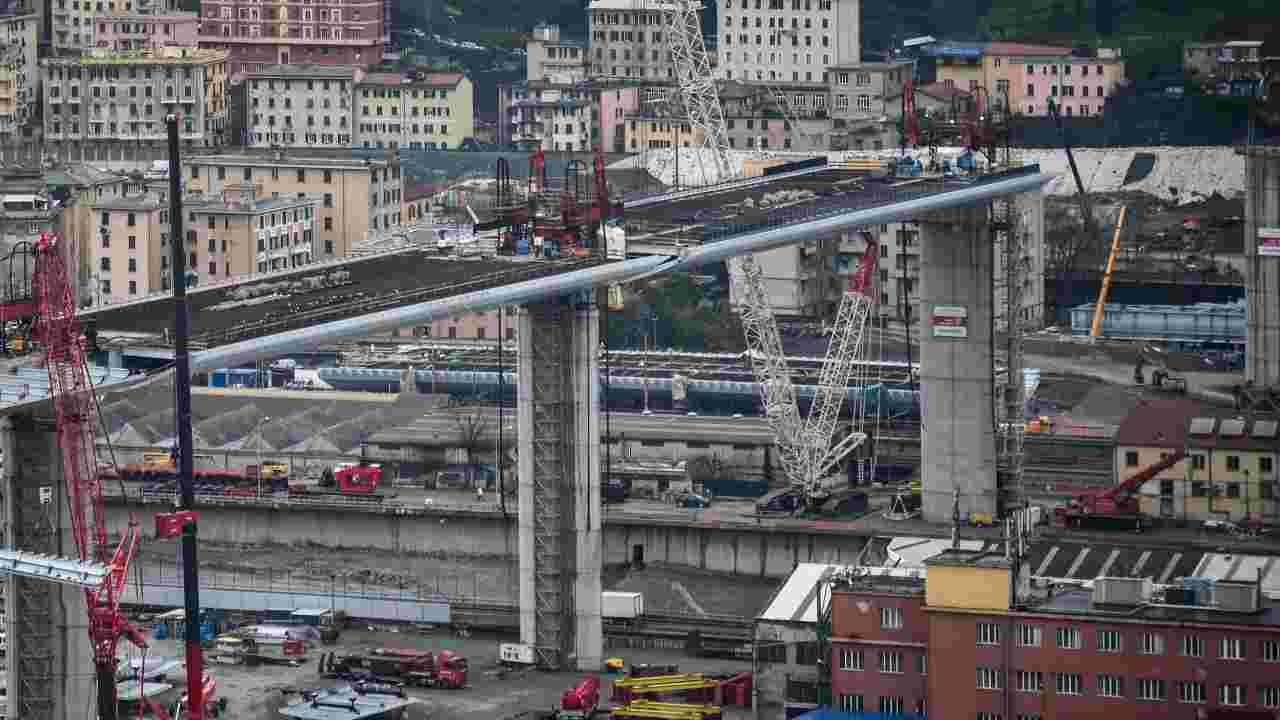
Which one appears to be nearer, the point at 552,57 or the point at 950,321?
the point at 950,321

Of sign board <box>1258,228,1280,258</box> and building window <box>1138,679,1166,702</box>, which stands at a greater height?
sign board <box>1258,228,1280,258</box>

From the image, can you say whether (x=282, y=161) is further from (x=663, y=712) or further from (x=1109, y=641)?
(x=1109, y=641)

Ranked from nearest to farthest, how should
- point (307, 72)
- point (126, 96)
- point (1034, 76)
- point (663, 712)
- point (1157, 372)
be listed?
1. point (663, 712)
2. point (1157, 372)
3. point (1034, 76)
4. point (126, 96)
5. point (307, 72)

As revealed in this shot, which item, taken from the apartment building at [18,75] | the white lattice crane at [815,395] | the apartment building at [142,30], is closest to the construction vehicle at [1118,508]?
the white lattice crane at [815,395]

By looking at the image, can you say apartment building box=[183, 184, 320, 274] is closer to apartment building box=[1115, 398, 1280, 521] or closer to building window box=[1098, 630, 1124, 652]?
apartment building box=[1115, 398, 1280, 521]

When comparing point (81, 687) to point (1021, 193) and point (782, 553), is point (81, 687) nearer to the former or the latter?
point (782, 553)

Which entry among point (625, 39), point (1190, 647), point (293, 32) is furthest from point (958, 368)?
point (293, 32)

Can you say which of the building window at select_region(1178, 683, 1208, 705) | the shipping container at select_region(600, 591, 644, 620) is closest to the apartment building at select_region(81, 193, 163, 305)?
the shipping container at select_region(600, 591, 644, 620)

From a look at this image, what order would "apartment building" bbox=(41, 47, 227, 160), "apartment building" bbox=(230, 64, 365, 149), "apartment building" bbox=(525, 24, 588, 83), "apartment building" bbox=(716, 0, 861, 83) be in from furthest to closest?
1. "apartment building" bbox=(525, 24, 588, 83)
2. "apartment building" bbox=(716, 0, 861, 83)
3. "apartment building" bbox=(230, 64, 365, 149)
4. "apartment building" bbox=(41, 47, 227, 160)

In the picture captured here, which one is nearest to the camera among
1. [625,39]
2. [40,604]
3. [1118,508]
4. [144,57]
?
[40,604]
